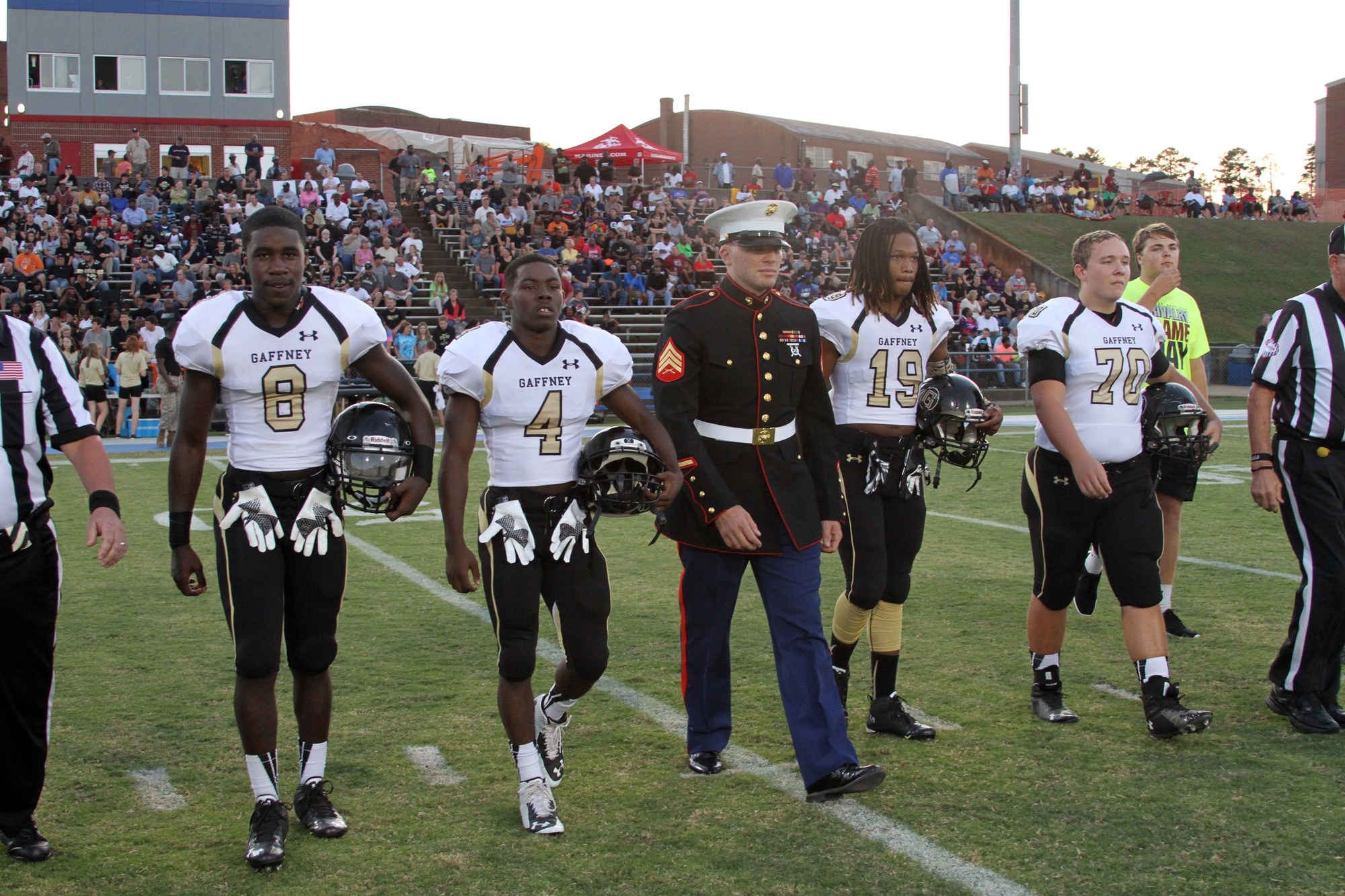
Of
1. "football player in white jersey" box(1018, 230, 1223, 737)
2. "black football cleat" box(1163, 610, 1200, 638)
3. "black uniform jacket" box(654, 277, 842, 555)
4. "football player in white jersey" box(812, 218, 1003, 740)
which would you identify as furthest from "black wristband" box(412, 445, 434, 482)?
"black football cleat" box(1163, 610, 1200, 638)

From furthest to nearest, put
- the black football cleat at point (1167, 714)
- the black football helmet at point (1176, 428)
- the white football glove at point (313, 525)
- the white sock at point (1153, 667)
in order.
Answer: the black football helmet at point (1176, 428) < the white sock at point (1153, 667) < the black football cleat at point (1167, 714) < the white football glove at point (313, 525)

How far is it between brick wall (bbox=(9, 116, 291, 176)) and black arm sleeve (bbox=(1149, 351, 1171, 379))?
33920 millimetres

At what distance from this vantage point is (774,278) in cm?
447

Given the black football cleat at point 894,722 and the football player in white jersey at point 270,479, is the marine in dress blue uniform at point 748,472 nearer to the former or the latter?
the black football cleat at point 894,722

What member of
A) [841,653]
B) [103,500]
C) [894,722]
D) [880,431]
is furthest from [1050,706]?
[103,500]

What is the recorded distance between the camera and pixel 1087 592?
21.6ft

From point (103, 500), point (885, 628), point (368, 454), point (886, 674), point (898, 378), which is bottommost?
point (886, 674)

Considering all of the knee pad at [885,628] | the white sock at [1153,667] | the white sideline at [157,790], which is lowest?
the white sideline at [157,790]

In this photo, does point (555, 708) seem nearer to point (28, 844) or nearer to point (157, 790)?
point (157, 790)

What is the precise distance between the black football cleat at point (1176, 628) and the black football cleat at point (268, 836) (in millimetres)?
4507

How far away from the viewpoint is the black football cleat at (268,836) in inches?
142

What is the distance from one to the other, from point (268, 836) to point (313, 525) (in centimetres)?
93

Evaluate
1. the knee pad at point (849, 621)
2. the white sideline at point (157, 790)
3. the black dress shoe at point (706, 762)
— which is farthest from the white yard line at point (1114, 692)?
the white sideline at point (157, 790)

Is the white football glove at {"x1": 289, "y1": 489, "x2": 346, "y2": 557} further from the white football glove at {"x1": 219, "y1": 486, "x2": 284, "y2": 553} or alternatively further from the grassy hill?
the grassy hill
